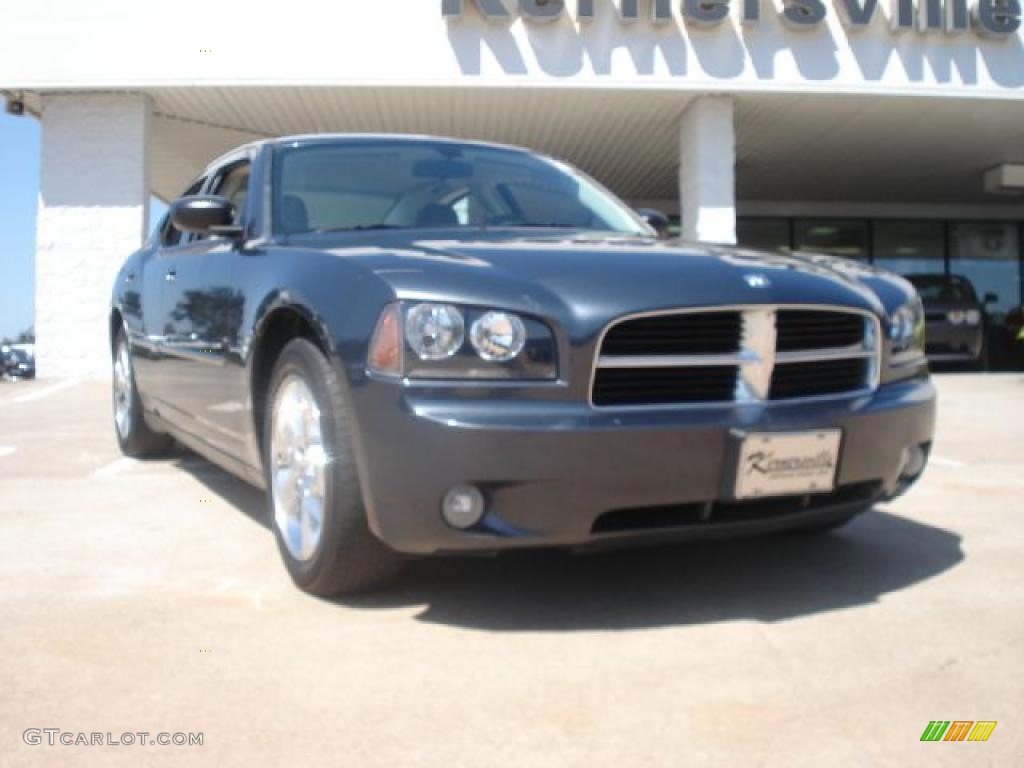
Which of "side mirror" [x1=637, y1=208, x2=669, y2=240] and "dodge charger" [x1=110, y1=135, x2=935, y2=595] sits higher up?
"side mirror" [x1=637, y1=208, x2=669, y2=240]

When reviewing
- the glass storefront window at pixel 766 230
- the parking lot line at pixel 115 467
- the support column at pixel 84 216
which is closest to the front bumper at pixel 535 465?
the parking lot line at pixel 115 467

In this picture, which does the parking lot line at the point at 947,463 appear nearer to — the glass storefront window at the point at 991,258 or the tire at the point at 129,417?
the tire at the point at 129,417

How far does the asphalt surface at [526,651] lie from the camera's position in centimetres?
185

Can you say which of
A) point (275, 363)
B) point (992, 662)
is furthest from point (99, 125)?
point (992, 662)

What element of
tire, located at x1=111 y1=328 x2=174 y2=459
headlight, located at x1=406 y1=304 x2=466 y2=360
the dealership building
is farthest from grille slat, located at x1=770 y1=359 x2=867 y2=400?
the dealership building

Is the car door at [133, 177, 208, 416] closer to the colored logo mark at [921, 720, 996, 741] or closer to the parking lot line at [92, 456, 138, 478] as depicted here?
the parking lot line at [92, 456, 138, 478]

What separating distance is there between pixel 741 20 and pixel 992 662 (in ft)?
34.8

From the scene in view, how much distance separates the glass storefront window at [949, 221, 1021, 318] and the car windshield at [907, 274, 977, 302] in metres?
7.90

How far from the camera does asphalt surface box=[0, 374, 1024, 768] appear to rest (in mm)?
1853

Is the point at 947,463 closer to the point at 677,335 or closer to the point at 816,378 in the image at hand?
the point at 816,378

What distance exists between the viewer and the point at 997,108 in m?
12.8

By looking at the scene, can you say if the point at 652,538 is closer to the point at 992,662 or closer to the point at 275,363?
the point at 992,662

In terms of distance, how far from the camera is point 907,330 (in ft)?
10.0

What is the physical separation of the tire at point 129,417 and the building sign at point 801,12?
22.8 feet
